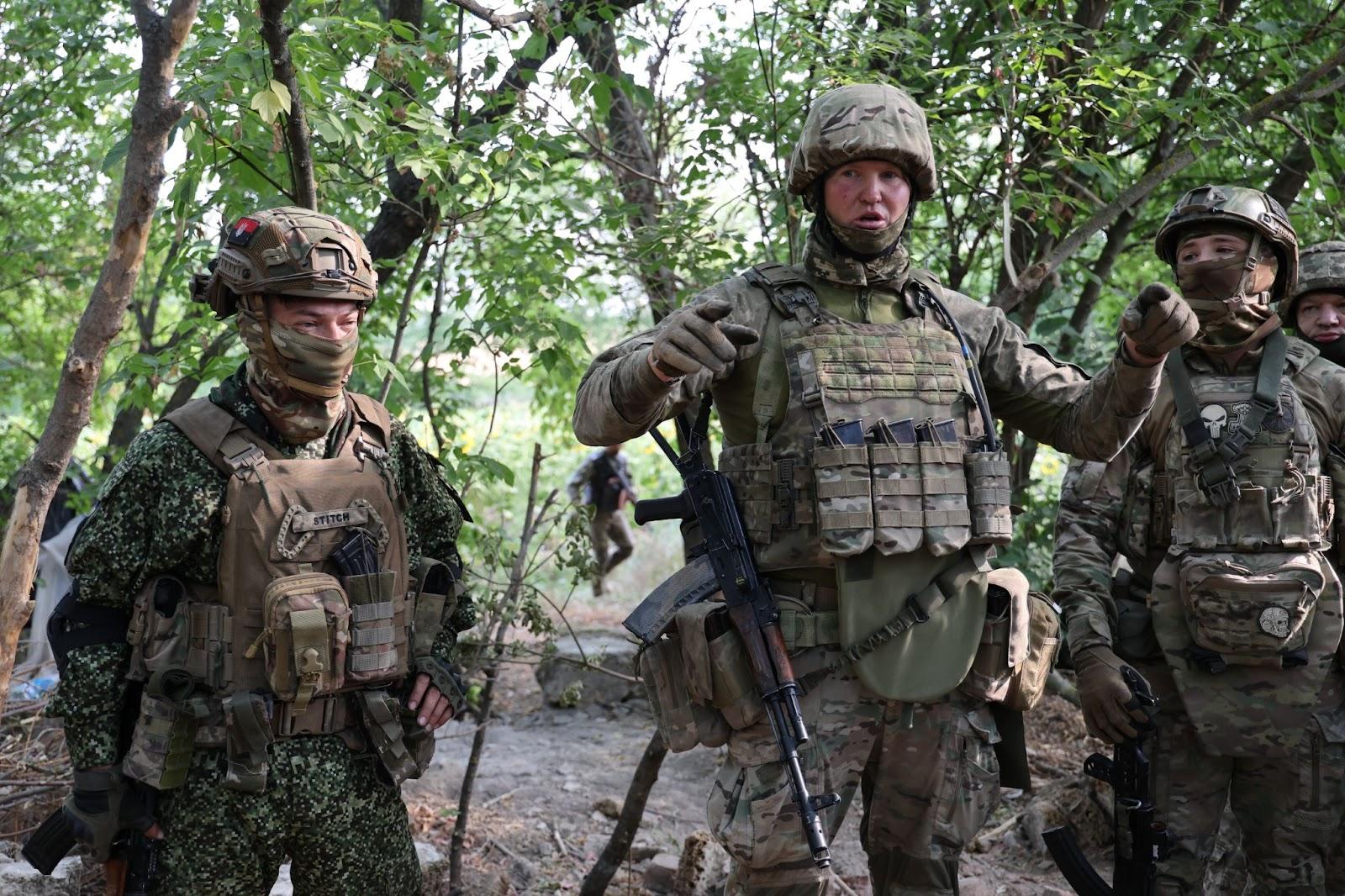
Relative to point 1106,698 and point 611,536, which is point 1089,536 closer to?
point 1106,698

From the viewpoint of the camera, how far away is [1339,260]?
3.92 metres

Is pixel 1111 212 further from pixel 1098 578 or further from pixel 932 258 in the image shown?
pixel 1098 578

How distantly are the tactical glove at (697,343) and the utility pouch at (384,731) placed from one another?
3.74 ft

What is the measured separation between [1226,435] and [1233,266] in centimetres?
49

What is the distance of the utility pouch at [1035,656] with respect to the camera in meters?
2.90

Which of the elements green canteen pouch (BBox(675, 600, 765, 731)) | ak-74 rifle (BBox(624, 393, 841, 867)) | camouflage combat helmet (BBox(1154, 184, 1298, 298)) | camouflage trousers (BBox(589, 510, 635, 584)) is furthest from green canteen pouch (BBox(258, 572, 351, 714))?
camouflage trousers (BBox(589, 510, 635, 584))

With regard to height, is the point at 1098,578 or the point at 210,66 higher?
the point at 210,66

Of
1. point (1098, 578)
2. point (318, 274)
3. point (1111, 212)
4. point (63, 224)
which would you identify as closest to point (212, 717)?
point (318, 274)

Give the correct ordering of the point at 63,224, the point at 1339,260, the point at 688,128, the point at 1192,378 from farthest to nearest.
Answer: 1. the point at 63,224
2. the point at 688,128
3. the point at 1339,260
4. the point at 1192,378

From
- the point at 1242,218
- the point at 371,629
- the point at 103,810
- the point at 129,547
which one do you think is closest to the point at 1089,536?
the point at 1242,218

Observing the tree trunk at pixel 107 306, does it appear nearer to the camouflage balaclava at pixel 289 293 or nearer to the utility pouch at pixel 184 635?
the camouflage balaclava at pixel 289 293

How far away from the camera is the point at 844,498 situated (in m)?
2.71

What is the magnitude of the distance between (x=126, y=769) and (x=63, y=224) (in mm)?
6218

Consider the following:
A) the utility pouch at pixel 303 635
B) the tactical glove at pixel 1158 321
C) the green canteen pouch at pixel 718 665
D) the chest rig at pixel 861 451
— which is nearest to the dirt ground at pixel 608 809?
the green canteen pouch at pixel 718 665
